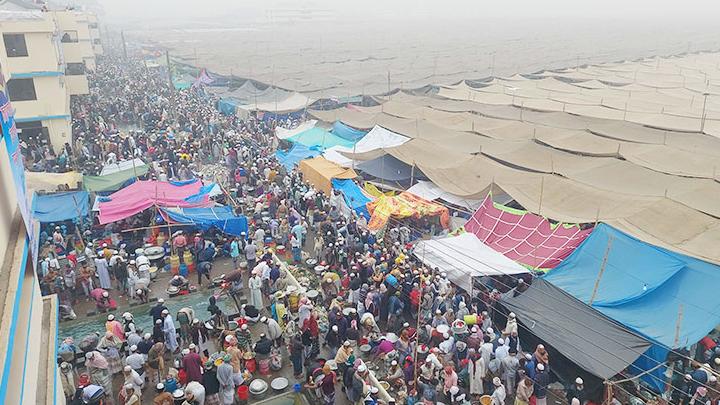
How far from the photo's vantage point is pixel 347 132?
25.2 meters

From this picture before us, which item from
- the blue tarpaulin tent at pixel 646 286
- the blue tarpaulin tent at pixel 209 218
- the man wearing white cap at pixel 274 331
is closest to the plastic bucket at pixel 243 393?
the man wearing white cap at pixel 274 331

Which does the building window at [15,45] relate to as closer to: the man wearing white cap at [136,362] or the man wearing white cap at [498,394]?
the man wearing white cap at [136,362]

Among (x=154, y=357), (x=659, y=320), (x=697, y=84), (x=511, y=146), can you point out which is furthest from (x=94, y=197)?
(x=697, y=84)

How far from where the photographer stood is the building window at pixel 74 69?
35.0m

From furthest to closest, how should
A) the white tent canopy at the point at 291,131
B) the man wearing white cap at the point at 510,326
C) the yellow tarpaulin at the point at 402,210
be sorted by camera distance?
Result: the white tent canopy at the point at 291,131 < the yellow tarpaulin at the point at 402,210 < the man wearing white cap at the point at 510,326

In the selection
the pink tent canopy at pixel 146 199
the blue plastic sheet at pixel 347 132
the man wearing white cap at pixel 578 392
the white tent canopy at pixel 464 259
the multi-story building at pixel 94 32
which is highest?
the multi-story building at pixel 94 32

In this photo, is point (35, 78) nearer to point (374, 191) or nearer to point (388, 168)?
point (388, 168)

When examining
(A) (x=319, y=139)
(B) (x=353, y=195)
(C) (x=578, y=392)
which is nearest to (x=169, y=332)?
(C) (x=578, y=392)

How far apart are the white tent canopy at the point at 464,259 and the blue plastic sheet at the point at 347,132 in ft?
37.0

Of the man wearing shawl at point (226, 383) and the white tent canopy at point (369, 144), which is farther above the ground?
the white tent canopy at point (369, 144)

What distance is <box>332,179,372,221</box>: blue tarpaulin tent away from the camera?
679 inches

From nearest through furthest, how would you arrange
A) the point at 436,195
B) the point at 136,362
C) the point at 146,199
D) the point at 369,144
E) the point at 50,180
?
the point at 136,362 < the point at 146,199 < the point at 50,180 < the point at 436,195 < the point at 369,144

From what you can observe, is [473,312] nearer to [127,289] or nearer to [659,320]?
[659,320]

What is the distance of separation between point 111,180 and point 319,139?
31.6ft
